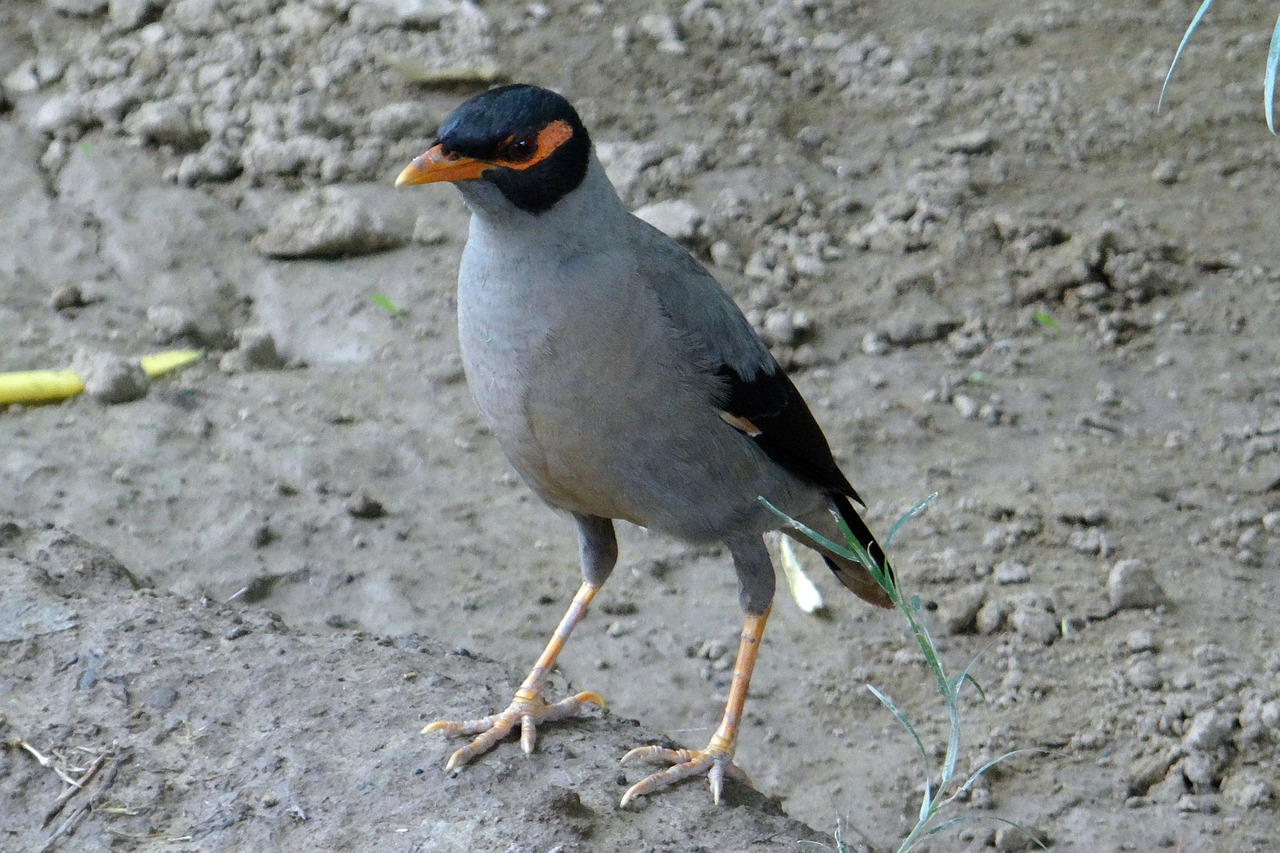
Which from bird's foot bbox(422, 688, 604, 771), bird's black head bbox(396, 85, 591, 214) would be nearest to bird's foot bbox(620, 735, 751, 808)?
bird's foot bbox(422, 688, 604, 771)

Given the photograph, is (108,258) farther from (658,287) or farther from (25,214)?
(658,287)

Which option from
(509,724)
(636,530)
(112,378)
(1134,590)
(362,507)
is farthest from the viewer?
(112,378)

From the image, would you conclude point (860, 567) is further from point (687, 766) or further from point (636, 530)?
point (636, 530)

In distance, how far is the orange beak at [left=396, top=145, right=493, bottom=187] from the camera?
133 inches

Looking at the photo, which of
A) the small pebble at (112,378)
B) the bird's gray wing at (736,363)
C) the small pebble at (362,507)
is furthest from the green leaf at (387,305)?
the bird's gray wing at (736,363)

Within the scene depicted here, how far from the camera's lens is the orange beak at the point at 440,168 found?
3385 mm

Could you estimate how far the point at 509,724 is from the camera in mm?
3607

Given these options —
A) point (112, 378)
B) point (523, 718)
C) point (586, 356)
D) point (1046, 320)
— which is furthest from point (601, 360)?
point (1046, 320)

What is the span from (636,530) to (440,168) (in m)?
2.64

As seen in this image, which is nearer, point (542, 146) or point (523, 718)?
point (542, 146)

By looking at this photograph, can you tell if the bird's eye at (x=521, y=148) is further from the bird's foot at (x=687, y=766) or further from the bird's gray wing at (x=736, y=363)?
the bird's foot at (x=687, y=766)

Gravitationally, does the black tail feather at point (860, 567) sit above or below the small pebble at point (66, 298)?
above

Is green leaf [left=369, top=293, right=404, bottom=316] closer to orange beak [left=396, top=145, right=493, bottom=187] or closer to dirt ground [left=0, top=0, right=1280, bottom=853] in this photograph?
dirt ground [left=0, top=0, right=1280, bottom=853]

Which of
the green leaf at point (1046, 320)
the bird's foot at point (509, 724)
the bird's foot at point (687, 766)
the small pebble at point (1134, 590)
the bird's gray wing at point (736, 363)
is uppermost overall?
the bird's gray wing at point (736, 363)
